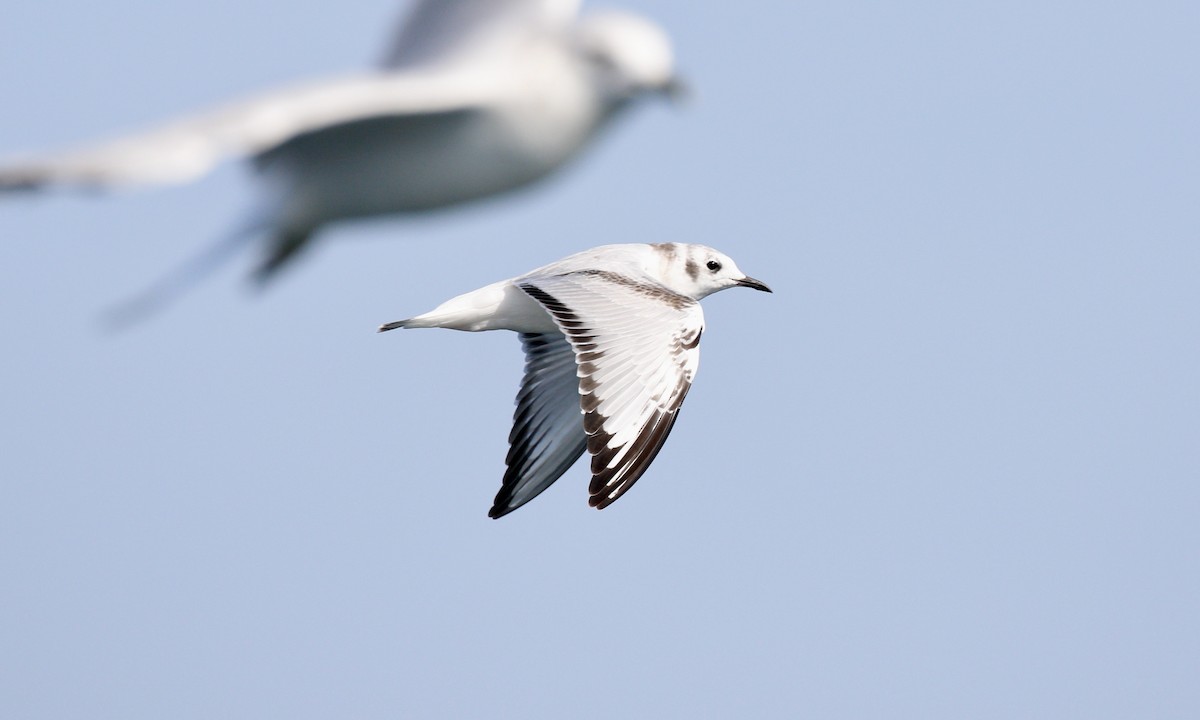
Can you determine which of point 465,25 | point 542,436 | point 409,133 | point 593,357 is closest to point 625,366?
point 593,357

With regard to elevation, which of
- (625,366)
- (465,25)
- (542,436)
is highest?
(465,25)

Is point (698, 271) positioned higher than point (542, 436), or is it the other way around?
point (698, 271)

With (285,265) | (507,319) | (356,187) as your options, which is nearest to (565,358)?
(507,319)

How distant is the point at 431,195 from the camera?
16.5 feet

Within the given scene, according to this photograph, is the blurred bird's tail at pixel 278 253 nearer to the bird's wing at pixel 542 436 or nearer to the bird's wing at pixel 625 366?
the bird's wing at pixel 625 366

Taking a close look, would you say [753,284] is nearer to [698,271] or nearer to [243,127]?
[698,271]

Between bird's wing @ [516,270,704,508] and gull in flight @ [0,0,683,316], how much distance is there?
1.68m

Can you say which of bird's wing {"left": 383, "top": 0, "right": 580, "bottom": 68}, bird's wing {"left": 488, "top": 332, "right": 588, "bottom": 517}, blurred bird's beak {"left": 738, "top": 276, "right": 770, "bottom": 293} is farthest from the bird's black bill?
bird's wing {"left": 383, "top": 0, "right": 580, "bottom": 68}

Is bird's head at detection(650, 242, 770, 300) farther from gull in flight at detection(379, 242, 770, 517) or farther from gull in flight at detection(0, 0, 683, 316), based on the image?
gull in flight at detection(0, 0, 683, 316)

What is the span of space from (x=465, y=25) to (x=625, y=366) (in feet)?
4.76

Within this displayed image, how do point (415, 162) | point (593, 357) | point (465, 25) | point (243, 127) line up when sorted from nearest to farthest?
point (243, 127) < point (415, 162) < point (465, 25) < point (593, 357)

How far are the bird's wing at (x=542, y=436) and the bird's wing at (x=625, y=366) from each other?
0.74 meters

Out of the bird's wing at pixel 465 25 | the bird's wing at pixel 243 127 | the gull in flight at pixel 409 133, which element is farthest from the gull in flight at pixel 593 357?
the bird's wing at pixel 243 127

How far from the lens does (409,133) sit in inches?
207
